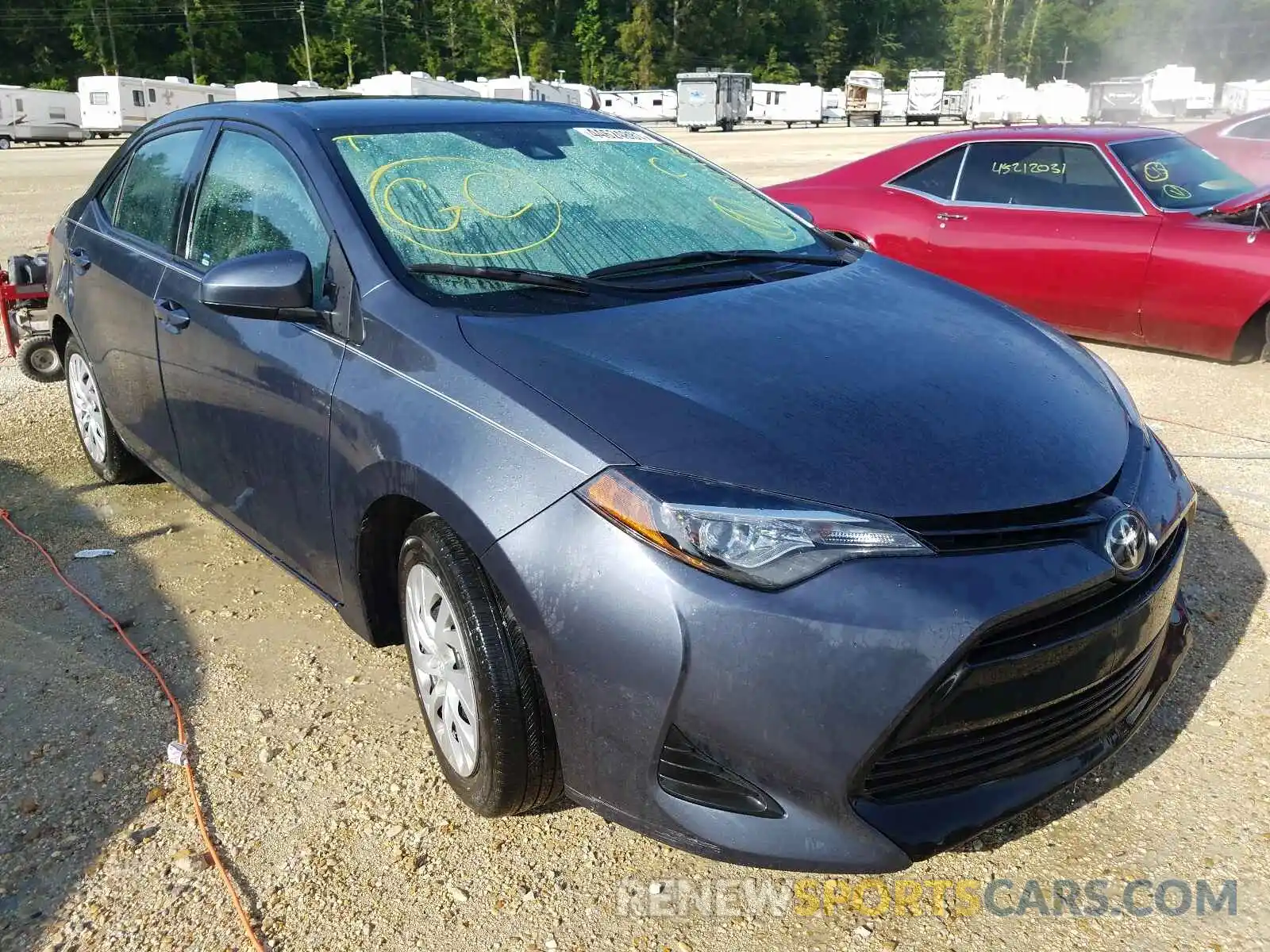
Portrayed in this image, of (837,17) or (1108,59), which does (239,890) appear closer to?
(1108,59)

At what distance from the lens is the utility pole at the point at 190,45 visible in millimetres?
66719

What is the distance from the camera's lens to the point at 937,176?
7.13 m

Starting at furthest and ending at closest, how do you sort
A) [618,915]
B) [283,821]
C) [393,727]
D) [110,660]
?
[110,660] < [393,727] < [283,821] < [618,915]

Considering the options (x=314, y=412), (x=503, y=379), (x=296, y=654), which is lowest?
(x=296, y=654)

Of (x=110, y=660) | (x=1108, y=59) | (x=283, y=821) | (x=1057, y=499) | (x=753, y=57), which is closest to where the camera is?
(x=1057, y=499)

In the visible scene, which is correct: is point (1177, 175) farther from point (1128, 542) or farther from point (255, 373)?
point (255, 373)

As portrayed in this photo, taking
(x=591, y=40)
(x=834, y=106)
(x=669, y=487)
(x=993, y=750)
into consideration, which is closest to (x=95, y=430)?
(x=669, y=487)

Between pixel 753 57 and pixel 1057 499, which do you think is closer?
pixel 1057 499

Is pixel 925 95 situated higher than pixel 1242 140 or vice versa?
pixel 1242 140

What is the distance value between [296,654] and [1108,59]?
86.1 meters

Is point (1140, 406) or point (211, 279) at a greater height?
point (211, 279)

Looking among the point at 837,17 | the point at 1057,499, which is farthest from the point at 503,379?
the point at 837,17

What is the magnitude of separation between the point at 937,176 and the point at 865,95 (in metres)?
55.3

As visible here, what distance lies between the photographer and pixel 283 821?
255 centimetres
